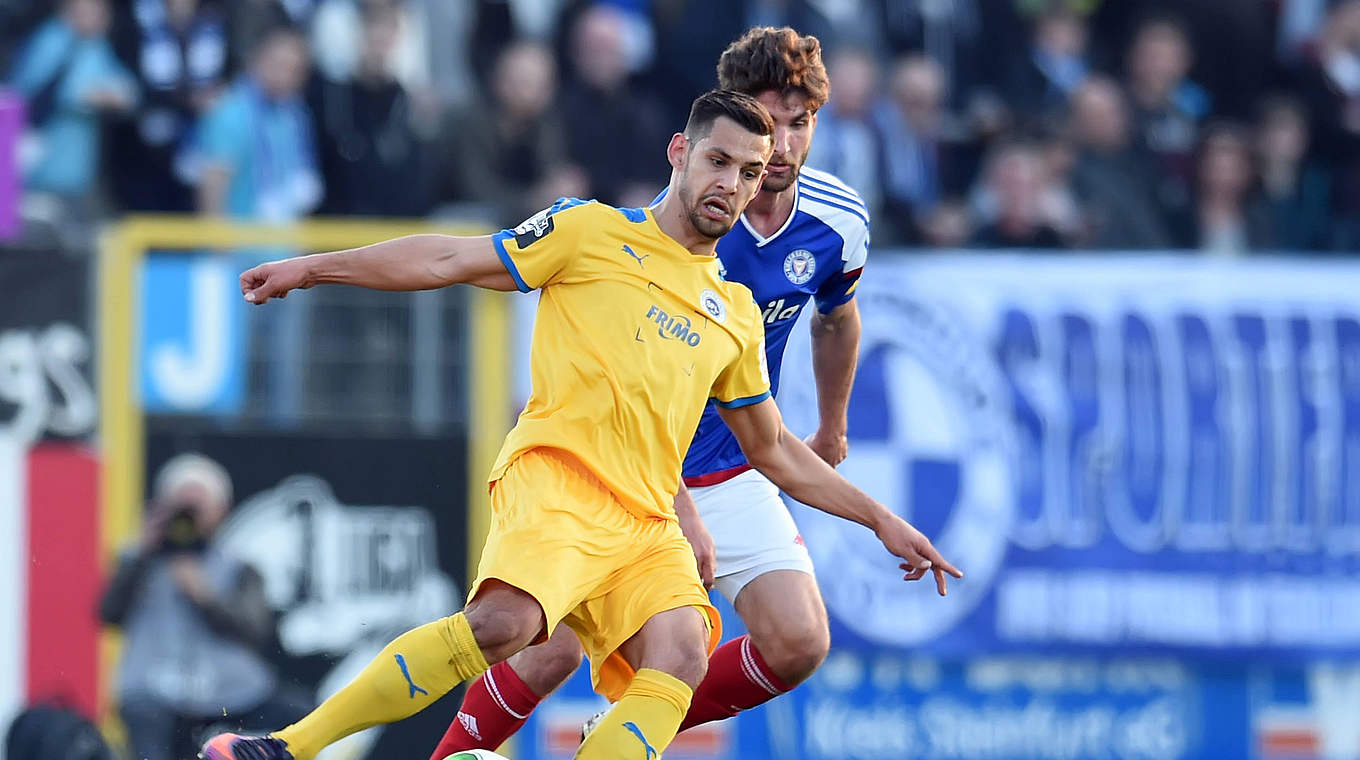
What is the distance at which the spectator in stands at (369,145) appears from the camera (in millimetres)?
11109

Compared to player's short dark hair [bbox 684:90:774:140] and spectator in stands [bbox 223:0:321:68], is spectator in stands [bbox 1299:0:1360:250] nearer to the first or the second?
spectator in stands [bbox 223:0:321:68]

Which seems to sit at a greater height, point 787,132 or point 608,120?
point 608,120

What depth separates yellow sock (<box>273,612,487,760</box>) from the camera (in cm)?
600

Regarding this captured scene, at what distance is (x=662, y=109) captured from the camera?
1191 cm

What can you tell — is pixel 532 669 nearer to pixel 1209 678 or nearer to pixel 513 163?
pixel 513 163

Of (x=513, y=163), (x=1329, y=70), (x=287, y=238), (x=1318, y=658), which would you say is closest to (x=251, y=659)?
(x=287, y=238)

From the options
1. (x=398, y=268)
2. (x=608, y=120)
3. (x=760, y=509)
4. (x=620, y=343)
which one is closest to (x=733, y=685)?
(x=760, y=509)

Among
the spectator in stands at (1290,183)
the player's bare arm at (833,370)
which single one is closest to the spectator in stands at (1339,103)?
the spectator in stands at (1290,183)

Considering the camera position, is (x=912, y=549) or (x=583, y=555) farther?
(x=912, y=549)

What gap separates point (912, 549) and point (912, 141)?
6.39 meters

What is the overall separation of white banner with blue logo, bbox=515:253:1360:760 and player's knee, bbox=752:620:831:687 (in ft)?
12.2

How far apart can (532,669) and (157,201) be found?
188 inches

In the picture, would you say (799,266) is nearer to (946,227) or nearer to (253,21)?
(946,227)

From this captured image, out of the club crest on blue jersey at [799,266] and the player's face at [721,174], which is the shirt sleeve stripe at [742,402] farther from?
A: the club crest on blue jersey at [799,266]
